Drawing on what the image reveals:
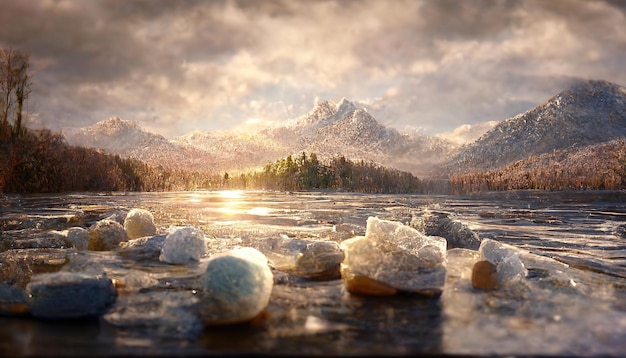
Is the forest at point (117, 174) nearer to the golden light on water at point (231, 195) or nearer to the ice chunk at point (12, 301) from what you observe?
the golden light on water at point (231, 195)

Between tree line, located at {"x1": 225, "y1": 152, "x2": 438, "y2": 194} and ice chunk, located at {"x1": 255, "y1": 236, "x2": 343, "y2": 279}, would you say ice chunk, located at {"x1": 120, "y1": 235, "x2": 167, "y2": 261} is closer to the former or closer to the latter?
ice chunk, located at {"x1": 255, "y1": 236, "x2": 343, "y2": 279}

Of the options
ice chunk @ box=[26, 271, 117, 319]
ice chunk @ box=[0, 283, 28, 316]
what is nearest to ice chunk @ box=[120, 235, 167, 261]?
ice chunk @ box=[0, 283, 28, 316]

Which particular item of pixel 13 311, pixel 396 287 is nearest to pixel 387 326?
pixel 396 287

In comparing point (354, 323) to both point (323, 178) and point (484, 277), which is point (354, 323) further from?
point (323, 178)

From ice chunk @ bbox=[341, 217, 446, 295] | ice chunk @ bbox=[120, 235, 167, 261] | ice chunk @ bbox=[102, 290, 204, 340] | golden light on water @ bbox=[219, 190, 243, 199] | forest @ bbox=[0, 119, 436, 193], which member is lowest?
golden light on water @ bbox=[219, 190, 243, 199]

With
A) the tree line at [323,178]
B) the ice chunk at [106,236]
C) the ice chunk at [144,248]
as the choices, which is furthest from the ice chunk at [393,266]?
the tree line at [323,178]
